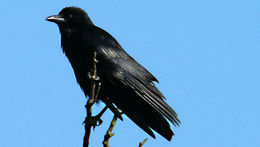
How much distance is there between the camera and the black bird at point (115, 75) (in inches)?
220

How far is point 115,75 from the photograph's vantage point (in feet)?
19.8

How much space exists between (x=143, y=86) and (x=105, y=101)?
59 cm

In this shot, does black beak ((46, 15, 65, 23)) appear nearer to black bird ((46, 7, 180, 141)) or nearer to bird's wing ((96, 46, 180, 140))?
black bird ((46, 7, 180, 141))

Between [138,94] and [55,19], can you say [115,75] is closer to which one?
[138,94]

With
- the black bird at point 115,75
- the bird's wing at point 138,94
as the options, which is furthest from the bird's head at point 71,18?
the bird's wing at point 138,94

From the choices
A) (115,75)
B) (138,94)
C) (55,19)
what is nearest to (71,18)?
(55,19)

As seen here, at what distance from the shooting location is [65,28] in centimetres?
695

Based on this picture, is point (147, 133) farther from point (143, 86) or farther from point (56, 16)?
point (56, 16)

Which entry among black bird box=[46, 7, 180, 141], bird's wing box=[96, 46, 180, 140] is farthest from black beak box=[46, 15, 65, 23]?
bird's wing box=[96, 46, 180, 140]

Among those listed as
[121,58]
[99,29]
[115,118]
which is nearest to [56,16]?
[99,29]

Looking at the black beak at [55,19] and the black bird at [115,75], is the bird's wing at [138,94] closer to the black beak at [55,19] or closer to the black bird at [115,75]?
the black bird at [115,75]

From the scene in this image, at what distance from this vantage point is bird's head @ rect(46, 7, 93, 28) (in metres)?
7.01

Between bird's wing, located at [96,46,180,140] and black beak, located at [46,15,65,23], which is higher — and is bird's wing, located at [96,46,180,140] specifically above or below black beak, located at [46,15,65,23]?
below

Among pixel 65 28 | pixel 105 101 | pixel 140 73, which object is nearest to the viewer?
pixel 105 101
